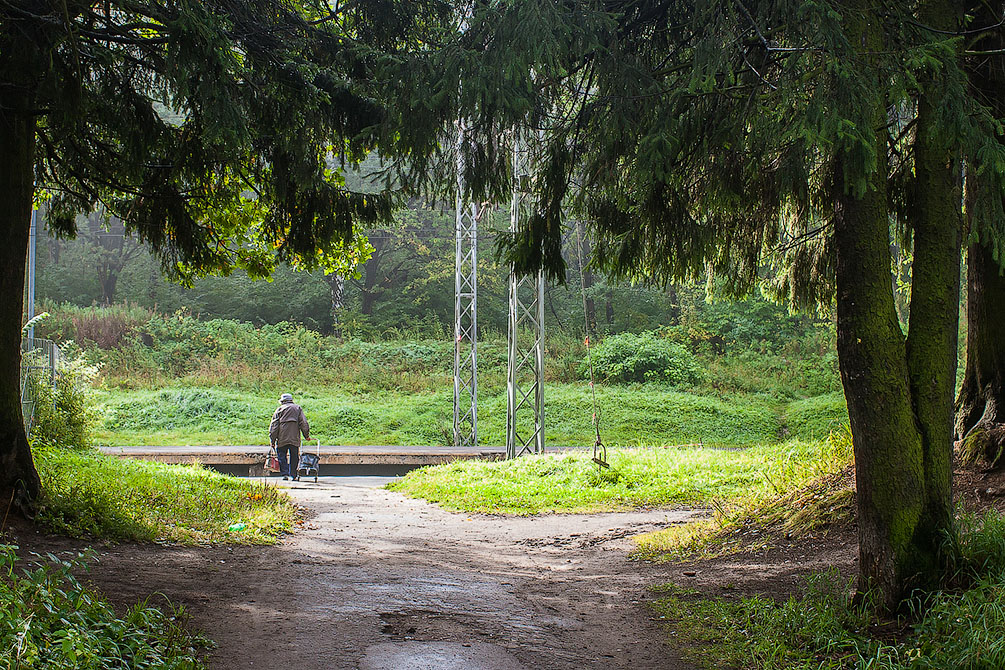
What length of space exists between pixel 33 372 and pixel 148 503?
4.77 metres

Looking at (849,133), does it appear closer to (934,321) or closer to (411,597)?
(934,321)

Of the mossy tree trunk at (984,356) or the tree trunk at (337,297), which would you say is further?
the tree trunk at (337,297)

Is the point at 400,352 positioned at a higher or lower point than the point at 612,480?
higher

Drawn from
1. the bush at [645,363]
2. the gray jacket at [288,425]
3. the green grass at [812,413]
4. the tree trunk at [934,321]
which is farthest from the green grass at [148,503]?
the bush at [645,363]

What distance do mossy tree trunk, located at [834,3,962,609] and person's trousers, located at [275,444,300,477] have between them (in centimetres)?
1155

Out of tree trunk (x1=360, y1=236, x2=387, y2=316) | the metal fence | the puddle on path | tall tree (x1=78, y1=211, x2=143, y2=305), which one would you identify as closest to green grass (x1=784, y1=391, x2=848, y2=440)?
tree trunk (x1=360, y1=236, x2=387, y2=316)

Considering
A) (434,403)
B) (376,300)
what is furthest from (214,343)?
(434,403)

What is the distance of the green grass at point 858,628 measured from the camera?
11.6 ft

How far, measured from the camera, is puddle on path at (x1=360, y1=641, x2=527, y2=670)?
3.84m

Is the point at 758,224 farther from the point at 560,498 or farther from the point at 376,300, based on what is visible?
the point at 376,300

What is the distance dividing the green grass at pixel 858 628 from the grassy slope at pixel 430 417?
17.5m

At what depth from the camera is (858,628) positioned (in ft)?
13.6

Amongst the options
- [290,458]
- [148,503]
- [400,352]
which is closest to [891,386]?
[148,503]

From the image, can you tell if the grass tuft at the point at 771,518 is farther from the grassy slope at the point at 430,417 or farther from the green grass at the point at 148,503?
the grassy slope at the point at 430,417
